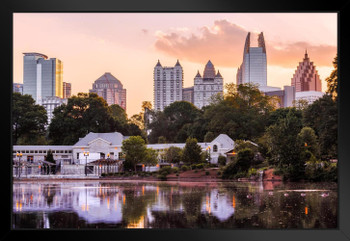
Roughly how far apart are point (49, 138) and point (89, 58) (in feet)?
25.3

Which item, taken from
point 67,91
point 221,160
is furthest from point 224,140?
point 67,91

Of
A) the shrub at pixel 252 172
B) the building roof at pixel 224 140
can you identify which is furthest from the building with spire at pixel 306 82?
the shrub at pixel 252 172

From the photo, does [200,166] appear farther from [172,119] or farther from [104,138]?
[104,138]

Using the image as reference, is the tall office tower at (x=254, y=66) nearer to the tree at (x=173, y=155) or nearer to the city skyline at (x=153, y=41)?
the city skyline at (x=153, y=41)

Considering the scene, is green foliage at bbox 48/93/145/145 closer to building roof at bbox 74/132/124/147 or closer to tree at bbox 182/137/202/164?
building roof at bbox 74/132/124/147

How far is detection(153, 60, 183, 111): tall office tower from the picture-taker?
29053mm

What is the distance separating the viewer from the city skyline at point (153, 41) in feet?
84.9

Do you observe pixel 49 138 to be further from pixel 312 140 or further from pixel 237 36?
pixel 312 140

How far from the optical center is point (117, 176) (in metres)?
26.1

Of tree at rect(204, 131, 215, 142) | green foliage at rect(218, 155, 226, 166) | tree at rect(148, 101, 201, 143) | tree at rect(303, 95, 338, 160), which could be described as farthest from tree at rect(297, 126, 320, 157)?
tree at rect(148, 101, 201, 143)

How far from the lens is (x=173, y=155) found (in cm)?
2769

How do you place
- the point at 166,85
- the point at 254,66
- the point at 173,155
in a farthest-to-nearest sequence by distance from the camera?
the point at 254,66 → the point at 166,85 → the point at 173,155

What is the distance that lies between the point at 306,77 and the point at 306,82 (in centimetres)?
100

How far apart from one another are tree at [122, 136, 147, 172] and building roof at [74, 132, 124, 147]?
10.00 feet
